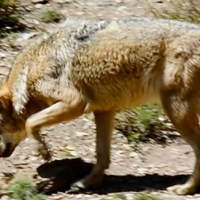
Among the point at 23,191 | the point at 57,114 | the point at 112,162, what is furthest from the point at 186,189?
the point at 23,191

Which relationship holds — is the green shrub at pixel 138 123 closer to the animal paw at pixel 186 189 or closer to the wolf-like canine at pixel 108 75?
the wolf-like canine at pixel 108 75

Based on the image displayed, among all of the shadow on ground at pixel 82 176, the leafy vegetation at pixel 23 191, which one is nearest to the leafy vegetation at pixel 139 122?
the shadow on ground at pixel 82 176

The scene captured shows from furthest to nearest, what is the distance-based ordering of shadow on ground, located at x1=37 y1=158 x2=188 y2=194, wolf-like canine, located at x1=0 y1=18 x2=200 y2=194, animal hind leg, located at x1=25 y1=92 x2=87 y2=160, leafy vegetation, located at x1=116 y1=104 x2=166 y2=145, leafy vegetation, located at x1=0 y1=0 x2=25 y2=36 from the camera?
leafy vegetation, located at x1=0 y1=0 x2=25 y2=36 < leafy vegetation, located at x1=116 y1=104 x2=166 y2=145 < shadow on ground, located at x1=37 y1=158 x2=188 y2=194 < animal hind leg, located at x1=25 y1=92 x2=87 y2=160 < wolf-like canine, located at x1=0 y1=18 x2=200 y2=194

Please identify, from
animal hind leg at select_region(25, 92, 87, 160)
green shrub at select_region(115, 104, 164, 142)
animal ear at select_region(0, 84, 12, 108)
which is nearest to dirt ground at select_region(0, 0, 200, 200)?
→ green shrub at select_region(115, 104, 164, 142)

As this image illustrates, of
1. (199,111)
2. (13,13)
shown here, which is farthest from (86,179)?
(13,13)

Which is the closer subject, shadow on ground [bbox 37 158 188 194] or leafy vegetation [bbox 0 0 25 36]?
shadow on ground [bbox 37 158 188 194]

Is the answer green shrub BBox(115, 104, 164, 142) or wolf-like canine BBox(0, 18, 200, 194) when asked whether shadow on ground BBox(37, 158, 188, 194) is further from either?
green shrub BBox(115, 104, 164, 142)

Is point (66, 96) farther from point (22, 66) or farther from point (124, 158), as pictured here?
point (124, 158)

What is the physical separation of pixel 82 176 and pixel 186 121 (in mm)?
1203

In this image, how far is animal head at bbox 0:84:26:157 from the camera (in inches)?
288

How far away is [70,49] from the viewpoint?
23.2 feet

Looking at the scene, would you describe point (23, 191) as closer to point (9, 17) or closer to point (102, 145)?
point (102, 145)

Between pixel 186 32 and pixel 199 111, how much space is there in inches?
28.8

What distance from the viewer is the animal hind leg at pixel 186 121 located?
6793 millimetres
